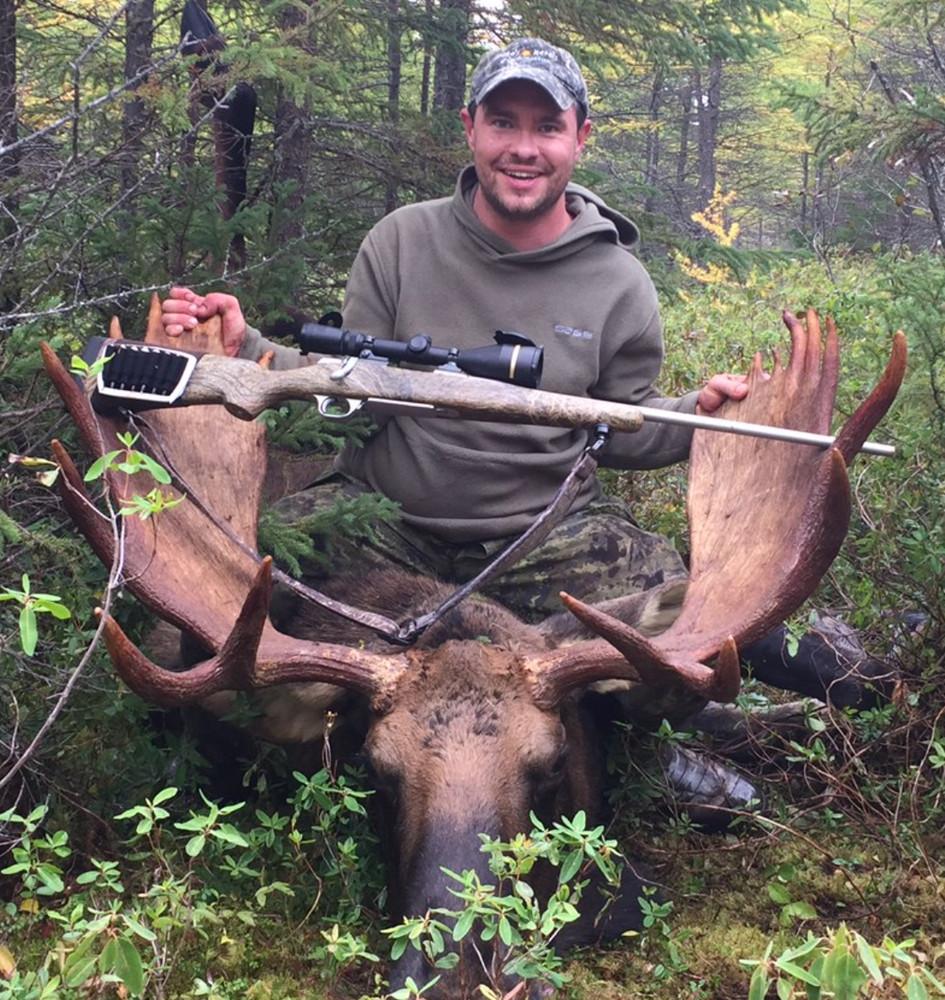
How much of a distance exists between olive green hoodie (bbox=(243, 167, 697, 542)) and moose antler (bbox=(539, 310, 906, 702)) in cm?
50

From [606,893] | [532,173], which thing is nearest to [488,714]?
[606,893]

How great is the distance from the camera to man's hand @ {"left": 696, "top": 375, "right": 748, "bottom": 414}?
4.64m

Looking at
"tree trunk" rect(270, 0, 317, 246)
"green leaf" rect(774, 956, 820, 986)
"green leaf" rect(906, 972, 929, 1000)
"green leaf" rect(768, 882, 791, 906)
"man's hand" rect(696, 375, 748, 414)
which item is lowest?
"green leaf" rect(768, 882, 791, 906)

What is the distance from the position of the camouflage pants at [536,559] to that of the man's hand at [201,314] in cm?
73

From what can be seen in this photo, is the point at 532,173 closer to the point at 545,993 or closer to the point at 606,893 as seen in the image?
the point at 606,893

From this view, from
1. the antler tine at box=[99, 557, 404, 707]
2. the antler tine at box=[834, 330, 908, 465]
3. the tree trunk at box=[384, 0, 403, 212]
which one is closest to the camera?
the antler tine at box=[99, 557, 404, 707]

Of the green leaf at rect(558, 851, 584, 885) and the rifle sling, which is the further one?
the rifle sling

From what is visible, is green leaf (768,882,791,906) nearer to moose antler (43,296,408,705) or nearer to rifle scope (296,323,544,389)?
moose antler (43,296,408,705)

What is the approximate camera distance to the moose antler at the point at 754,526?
362cm

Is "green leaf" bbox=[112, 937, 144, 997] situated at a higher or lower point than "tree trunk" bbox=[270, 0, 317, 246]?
lower

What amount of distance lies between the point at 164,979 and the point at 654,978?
1474 millimetres

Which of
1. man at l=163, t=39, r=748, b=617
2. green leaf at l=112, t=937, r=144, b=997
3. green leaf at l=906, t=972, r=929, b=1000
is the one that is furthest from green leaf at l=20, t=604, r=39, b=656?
man at l=163, t=39, r=748, b=617

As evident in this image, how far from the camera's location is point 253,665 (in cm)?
366

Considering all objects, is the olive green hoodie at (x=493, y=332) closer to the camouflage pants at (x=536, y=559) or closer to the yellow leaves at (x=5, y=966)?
the camouflage pants at (x=536, y=559)
